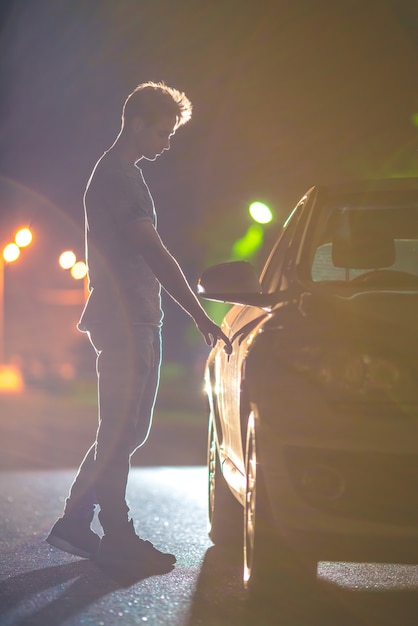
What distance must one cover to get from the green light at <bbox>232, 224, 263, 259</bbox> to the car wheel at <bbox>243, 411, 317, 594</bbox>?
1899 centimetres

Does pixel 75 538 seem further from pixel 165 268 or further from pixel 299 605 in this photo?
pixel 299 605

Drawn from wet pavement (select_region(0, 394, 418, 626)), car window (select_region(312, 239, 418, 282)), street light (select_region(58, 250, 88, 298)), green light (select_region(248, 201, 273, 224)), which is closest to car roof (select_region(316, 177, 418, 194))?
car window (select_region(312, 239, 418, 282))

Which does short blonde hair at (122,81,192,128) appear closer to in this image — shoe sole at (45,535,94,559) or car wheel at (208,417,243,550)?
car wheel at (208,417,243,550)

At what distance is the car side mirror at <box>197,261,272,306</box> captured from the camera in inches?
195

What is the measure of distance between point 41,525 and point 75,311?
32.8 meters

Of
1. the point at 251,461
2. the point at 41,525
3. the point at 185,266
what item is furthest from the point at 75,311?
the point at 251,461

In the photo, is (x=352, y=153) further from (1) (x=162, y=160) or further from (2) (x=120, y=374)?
(2) (x=120, y=374)

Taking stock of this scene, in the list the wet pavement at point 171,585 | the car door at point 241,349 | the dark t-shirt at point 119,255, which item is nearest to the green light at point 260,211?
the wet pavement at point 171,585

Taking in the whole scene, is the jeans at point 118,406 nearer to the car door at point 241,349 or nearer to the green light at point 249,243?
the car door at point 241,349

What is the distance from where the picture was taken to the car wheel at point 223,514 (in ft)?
19.6

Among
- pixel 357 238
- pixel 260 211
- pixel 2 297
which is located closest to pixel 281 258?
pixel 357 238

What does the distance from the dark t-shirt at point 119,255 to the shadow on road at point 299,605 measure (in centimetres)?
132

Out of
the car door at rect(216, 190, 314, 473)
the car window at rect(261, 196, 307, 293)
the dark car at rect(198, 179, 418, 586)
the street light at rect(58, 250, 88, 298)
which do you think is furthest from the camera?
the street light at rect(58, 250, 88, 298)

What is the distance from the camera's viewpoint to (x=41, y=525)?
6.96 m
